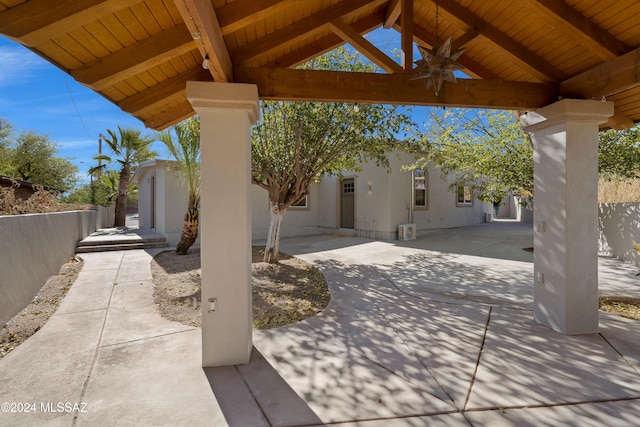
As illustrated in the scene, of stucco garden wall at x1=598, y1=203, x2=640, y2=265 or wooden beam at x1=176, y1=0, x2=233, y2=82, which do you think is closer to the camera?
wooden beam at x1=176, y1=0, x2=233, y2=82

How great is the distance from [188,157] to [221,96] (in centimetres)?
574

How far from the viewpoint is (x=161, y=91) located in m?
3.12

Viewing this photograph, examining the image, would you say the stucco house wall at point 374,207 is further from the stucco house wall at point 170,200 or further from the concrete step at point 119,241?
the concrete step at point 119,241

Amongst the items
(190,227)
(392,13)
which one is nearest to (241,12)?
(392,13)

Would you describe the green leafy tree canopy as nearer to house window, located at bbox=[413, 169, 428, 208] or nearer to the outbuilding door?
the outbuilding door

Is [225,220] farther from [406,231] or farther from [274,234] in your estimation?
[406,231]

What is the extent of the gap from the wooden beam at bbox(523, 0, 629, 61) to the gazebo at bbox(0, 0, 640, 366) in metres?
0.01

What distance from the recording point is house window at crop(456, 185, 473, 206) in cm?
1483

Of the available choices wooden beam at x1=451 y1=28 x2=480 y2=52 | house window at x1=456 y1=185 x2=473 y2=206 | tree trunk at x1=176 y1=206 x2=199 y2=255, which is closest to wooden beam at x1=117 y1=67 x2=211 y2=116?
wooden beam at x1=451 y1=28 x2=480 y2=52

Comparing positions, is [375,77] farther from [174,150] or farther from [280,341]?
[174,150]

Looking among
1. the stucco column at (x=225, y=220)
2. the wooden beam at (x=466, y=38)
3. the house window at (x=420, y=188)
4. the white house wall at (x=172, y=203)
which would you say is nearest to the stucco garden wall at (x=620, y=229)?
the house window at (x=420, y=188)

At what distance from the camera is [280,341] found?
3287 mm

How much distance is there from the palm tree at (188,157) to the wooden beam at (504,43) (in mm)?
5884

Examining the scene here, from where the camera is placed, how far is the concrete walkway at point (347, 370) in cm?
212
